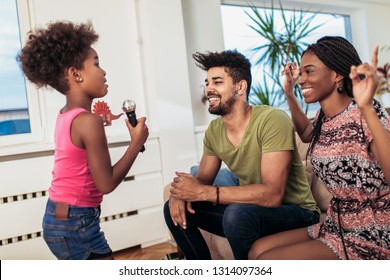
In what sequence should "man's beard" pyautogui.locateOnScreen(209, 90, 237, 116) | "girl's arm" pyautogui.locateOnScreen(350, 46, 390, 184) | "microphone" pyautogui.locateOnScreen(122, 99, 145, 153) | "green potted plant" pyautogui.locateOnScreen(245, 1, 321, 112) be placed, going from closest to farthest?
1. "girl's arm" pyautogui.locateOnScreen(350, 46, 390, 184)
2. "microphone" pyautogui.locateOnScreen(122, 99, 145, 153)
3. "man's beard" pyautogui.locateOnScreen(209, 90, 237, 116)
4. "green potted plant" pyautogui.locateOnScreen(245, 1, 321, 112)

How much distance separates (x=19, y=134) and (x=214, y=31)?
1.49m

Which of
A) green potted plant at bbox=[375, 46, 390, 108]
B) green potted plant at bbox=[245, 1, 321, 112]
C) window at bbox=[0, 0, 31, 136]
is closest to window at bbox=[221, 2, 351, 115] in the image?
green potted plant at bbox=[245, 1, 321, 112]

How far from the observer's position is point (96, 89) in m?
1.16

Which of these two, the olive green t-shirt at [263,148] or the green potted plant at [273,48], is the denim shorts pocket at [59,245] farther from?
the green potted plant at [273,48]

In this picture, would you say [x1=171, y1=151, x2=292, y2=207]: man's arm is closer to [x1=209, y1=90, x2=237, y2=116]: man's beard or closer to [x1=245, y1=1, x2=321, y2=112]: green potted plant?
[x1=209, y1=90, x2=237, y2=116]: man's beard

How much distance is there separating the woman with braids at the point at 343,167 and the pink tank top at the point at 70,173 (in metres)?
0.54

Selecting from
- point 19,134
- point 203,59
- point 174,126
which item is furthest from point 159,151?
point 203,59

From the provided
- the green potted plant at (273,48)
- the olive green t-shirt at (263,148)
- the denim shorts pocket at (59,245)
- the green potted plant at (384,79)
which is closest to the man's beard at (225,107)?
the olive green t-shirt at (263,148)

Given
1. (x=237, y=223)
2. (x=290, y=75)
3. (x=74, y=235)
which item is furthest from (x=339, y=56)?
(x=74, y=235)

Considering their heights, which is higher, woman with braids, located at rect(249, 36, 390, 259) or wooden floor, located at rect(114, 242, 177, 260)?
woman with braids, located at rect(249, 36, 390, 259)

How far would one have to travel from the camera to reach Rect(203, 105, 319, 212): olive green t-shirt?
4.47ft

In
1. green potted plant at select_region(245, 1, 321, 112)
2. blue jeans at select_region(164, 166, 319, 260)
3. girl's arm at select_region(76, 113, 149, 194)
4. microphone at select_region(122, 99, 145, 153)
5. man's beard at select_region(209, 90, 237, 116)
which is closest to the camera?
girl's arm at select_region(76, 113, 149, 194)

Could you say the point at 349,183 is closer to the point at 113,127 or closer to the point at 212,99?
the point at 212,99

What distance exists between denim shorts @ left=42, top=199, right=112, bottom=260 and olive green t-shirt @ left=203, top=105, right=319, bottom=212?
545 millimetres
